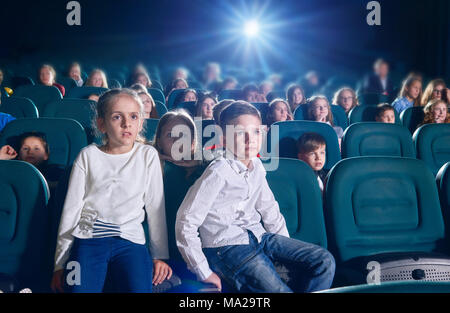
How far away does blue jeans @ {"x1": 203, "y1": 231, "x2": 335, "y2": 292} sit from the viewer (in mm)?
1245

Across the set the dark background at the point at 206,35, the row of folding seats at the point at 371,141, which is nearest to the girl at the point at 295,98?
the row of folding seats at the point at 371,141

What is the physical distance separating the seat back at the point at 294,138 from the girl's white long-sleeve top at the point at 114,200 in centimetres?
100

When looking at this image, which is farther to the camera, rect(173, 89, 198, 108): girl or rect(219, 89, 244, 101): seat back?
rect(219, 89, 244, 101): seat back

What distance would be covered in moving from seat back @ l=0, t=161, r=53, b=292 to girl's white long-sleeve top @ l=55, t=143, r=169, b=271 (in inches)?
3.8

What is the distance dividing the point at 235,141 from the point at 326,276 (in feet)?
1.71

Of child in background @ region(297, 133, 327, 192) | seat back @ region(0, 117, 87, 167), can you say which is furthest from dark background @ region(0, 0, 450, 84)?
seat back @ region(0, 117, 87, 167)

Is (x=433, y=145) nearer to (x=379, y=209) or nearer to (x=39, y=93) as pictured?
(x=379, y=209)

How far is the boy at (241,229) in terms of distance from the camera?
1.26 meters

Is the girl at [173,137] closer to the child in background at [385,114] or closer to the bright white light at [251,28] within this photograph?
the child in background at [385,114]

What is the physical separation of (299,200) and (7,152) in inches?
52.2

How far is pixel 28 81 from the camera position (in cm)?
508

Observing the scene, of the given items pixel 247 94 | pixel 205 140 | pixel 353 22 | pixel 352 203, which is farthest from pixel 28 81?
pixel 353 22

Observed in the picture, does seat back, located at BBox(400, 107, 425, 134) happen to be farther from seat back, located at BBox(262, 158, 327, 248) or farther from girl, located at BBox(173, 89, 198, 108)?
seat back, located at BBox(262, 158, 327, 248)

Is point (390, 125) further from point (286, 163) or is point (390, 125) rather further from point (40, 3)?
point (40, 3)
